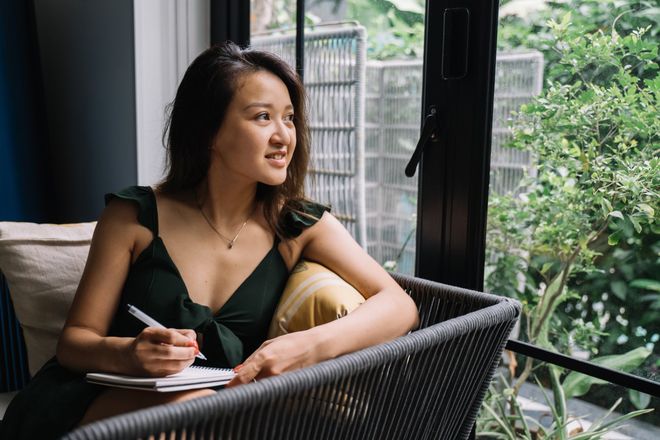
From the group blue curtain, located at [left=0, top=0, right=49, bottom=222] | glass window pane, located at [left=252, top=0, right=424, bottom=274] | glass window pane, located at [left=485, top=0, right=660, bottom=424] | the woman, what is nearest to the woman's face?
the woman

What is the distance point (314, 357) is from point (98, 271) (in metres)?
0.46

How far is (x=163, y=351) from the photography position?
110 cm

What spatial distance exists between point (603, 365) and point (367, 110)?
2.81ft

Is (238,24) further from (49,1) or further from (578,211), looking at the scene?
(578,211)

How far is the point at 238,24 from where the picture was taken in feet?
7.13

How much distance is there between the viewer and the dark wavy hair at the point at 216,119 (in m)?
1.38

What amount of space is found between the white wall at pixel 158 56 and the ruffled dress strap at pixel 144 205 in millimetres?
751

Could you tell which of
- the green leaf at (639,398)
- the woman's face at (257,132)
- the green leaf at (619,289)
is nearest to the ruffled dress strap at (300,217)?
the woman's face at (257,132)

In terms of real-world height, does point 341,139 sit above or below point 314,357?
above

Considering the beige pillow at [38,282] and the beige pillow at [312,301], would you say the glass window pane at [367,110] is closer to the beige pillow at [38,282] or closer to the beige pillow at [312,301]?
the beige pillow at [312,301]

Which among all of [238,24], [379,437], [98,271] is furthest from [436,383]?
[238,24]

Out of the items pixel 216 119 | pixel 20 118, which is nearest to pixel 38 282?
pixel 216 119

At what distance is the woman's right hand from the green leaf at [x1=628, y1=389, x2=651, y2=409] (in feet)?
2.97

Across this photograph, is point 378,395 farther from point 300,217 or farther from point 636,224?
point 636,224
